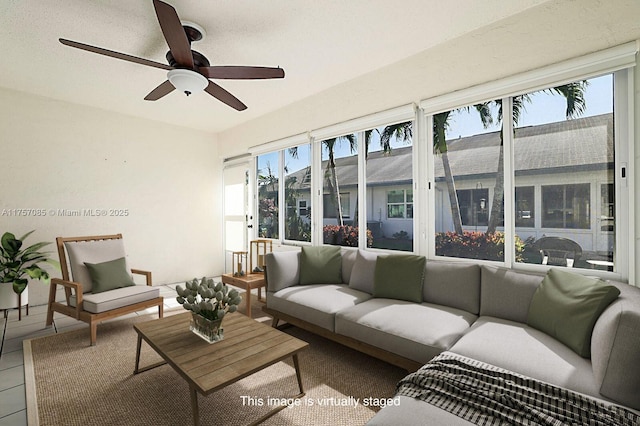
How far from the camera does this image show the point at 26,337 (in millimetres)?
2951

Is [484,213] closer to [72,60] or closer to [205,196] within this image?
[72,60]

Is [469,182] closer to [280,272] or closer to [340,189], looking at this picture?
[340,189]

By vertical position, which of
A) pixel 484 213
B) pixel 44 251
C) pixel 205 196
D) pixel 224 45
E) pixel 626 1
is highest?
pixel 224 45

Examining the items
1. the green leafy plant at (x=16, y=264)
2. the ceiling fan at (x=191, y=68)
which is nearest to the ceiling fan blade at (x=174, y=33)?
the ceiling fan at (x=191, y=68)

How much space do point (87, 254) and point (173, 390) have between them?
2.13 m

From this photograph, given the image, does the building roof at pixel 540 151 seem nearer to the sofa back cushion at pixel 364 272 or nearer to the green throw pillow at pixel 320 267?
the sofa back cushion at pixel 364 272

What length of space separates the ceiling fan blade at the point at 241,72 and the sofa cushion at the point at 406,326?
1.96 m

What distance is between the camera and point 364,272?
9.91 feet

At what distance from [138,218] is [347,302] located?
377 cm

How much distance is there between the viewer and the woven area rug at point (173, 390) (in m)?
1.79

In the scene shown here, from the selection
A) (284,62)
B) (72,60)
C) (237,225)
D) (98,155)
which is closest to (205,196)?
(237,225)

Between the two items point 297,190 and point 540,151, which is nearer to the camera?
point 540,151

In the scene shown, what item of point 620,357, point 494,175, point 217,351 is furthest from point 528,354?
point 217,351

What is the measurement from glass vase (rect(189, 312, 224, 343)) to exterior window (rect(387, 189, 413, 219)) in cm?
208
